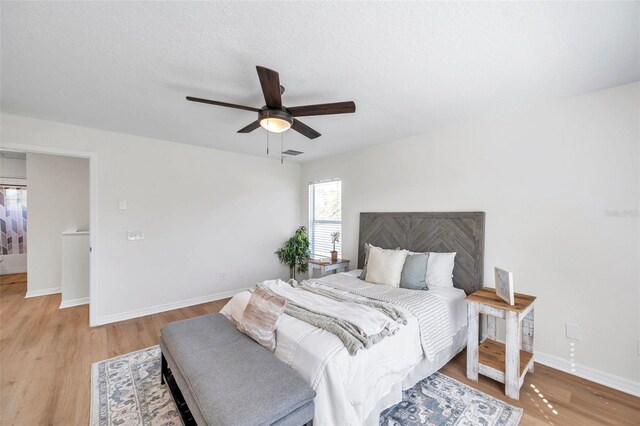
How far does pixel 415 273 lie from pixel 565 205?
1.54 metres

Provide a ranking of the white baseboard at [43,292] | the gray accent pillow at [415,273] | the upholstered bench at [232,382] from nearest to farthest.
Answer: the upholstered bench at [232,382] < the gray accent pillow at [415,273] < the white baseboard at [43,292]

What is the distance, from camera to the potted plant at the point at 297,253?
16.8 feet

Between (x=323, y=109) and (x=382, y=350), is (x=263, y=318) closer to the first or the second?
(x=382, y=350)

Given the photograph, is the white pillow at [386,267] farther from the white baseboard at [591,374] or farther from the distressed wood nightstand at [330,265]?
the white baseboard at [591,374]

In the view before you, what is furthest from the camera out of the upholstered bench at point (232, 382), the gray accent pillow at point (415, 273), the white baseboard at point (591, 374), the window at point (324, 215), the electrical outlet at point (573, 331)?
the window at point (324, 215)

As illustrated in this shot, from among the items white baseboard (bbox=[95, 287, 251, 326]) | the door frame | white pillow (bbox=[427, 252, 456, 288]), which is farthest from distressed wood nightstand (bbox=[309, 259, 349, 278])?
the door frame

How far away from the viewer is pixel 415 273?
299 centimetres

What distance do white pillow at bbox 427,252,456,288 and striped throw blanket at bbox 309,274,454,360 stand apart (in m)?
0.35

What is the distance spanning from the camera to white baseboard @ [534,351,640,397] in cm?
219

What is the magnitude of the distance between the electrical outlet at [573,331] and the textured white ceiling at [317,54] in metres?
2.16

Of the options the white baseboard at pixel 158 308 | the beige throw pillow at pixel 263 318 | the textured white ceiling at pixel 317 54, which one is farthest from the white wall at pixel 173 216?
the beige throw pillow at pixel 263 318

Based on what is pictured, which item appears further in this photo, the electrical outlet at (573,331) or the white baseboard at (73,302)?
the white baseboard at (73,302)

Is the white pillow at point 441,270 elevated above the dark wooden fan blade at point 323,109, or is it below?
below

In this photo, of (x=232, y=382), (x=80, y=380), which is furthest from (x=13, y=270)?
(x=232, y=382)
